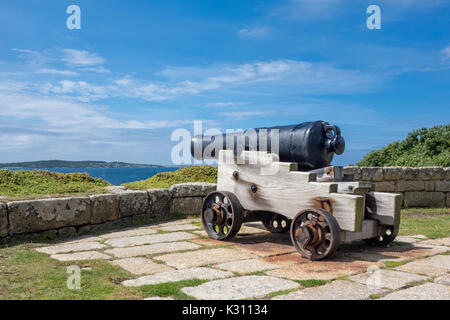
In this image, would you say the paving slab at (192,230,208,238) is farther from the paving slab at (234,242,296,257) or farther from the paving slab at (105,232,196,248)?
the paving slab at (234,242,296,257)

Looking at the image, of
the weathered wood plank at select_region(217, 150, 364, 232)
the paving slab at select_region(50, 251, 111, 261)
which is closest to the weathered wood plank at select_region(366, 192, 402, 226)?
the weathered wood plank at select_region(217, 150, 364, 232)

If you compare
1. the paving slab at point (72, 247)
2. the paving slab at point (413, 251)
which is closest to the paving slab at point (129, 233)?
the paving slab at point (72, 247)

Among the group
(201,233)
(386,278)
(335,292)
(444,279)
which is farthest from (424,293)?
(201,233)

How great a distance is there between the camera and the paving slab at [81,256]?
15.9 feet

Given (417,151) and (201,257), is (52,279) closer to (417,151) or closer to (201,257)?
(201,257)

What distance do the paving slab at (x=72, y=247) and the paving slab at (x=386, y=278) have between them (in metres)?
3.17

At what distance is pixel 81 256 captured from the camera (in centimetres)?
497

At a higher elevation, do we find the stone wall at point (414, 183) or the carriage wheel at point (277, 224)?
the stone wall at point (414, 183)

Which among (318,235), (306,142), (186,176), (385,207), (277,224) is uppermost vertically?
(306,142)

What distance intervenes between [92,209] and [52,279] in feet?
9.05

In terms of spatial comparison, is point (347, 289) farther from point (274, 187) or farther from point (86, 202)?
point (86, 202)

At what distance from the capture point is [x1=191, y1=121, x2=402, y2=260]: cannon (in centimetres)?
482

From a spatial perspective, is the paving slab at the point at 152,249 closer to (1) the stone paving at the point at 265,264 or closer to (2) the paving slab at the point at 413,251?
(1) the stone paving at the point at 265,264
